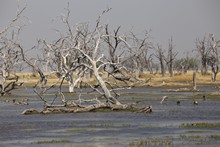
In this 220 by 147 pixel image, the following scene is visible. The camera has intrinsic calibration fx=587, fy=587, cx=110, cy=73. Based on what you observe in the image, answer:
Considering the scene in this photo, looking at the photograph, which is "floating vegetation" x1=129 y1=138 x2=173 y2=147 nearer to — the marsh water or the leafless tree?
the marsh water

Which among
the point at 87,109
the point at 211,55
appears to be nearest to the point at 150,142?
the point at 87,109

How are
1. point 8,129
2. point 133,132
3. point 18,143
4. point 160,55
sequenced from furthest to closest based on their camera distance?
point 160,55
point 8,129
point 133,132
point 18,143

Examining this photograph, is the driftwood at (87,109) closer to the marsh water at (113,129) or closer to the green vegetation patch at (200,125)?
the marsh water at (113,129)

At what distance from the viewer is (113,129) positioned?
3080 cm

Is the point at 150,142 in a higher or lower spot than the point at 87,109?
lower

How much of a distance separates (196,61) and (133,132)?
5999 inches

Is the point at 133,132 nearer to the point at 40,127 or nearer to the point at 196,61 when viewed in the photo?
the point at 40,127

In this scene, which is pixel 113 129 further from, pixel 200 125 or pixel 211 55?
pixel 211 55

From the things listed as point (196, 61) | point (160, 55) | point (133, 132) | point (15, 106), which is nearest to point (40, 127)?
point (133, 132)

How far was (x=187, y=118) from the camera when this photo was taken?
36.6 metres

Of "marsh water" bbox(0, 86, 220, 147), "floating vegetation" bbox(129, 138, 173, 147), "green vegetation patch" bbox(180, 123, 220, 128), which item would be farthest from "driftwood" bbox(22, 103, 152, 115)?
"floating vegetation" bbox(129, 138, 173, 147)

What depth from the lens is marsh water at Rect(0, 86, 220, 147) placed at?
2545 centimetres

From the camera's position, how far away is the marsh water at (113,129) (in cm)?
2545

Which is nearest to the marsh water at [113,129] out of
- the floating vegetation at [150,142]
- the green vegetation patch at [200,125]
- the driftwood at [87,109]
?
the floating vegetation at [150,142]
